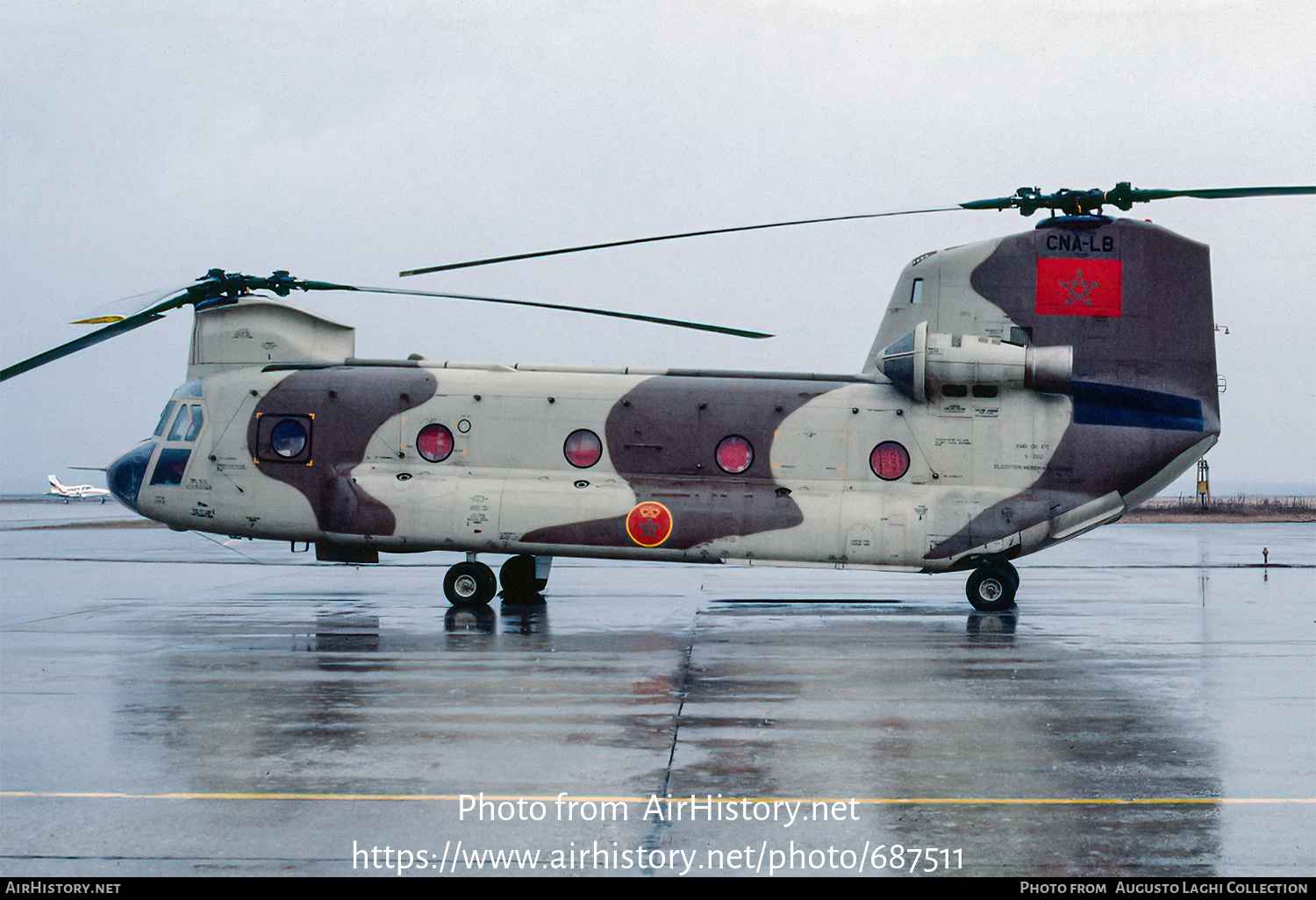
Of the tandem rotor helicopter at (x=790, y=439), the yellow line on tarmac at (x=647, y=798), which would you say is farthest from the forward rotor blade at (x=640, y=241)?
the yellow line on tarmac at (x=647, y=798)

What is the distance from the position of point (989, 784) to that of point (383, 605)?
502 inches

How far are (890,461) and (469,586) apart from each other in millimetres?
6823

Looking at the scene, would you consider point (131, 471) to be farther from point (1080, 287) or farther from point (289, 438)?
point (1080, 287)

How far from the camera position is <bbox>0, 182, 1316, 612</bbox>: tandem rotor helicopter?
643 inches

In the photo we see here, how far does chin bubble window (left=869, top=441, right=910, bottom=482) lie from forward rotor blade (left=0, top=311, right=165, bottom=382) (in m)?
11.7

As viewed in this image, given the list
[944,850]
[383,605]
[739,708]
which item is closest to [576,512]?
[383,605]

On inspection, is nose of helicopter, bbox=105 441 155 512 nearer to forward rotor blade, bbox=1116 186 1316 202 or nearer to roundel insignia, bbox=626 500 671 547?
roundel insignia, bbox=626 500 671 547

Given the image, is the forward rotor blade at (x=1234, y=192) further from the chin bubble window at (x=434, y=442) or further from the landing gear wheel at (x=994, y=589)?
the chin bubble window at (x=434, y=442)

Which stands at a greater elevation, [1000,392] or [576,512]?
[1000,392]

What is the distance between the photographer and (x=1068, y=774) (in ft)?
24.0

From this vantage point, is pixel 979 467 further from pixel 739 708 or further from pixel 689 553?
pixel 739 708

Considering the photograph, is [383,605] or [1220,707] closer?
[1220,707]

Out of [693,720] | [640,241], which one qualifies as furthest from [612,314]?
[693,720]
